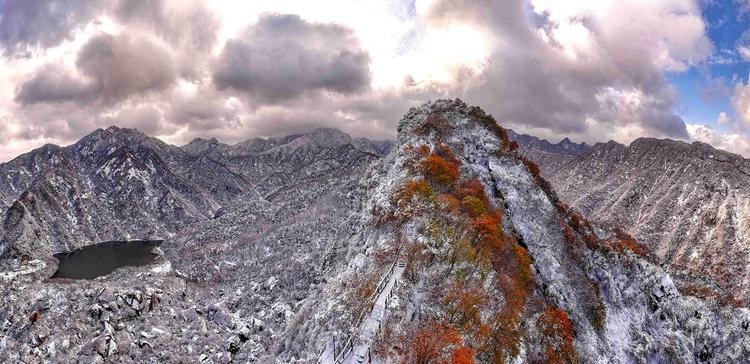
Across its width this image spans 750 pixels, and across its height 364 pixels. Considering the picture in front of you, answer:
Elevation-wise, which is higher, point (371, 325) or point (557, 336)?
point (371, 325)

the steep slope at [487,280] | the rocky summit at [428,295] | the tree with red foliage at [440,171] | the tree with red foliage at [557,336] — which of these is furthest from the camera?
the tree with red foliage at [440,171]

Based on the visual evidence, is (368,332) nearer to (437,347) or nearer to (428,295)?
(437,347)

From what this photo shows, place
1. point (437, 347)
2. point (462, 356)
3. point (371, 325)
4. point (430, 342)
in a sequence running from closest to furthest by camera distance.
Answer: point (462, 356) → point (437, 347) → point (430, 342) → point (371, 325)

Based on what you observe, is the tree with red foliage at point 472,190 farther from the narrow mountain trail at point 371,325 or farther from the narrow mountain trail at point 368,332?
the narrow mountain trail at point 368,332

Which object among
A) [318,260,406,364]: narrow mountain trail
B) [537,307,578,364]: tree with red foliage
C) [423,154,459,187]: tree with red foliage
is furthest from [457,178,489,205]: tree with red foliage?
[318,260,406,364]: narrow mountain trail

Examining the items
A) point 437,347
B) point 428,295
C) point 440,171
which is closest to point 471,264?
point 428,295

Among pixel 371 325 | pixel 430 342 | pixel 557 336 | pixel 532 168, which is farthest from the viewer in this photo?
pixel 532 168

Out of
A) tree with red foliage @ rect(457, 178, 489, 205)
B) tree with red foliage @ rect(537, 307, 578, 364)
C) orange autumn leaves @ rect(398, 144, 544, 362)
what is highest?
tree with red foliage @ rect(457, 178, 489, 205)

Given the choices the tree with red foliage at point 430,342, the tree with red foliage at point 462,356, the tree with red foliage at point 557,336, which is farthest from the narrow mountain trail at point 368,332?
the tree with red foliage at point 557,336

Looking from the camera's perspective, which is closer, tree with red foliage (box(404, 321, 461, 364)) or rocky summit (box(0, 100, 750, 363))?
tree with red foliage (box(404, 321, 461, 364))

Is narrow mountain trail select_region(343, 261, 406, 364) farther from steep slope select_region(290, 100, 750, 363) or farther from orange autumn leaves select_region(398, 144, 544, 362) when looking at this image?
orange autumn leaves select_region(398, 144, 544, 362)

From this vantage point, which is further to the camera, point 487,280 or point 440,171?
point 440,171

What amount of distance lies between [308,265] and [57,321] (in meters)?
48.8

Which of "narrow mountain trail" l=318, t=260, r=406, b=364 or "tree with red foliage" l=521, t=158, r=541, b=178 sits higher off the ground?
"tree with red foliage" l=521, t=158, r=541, b=178
